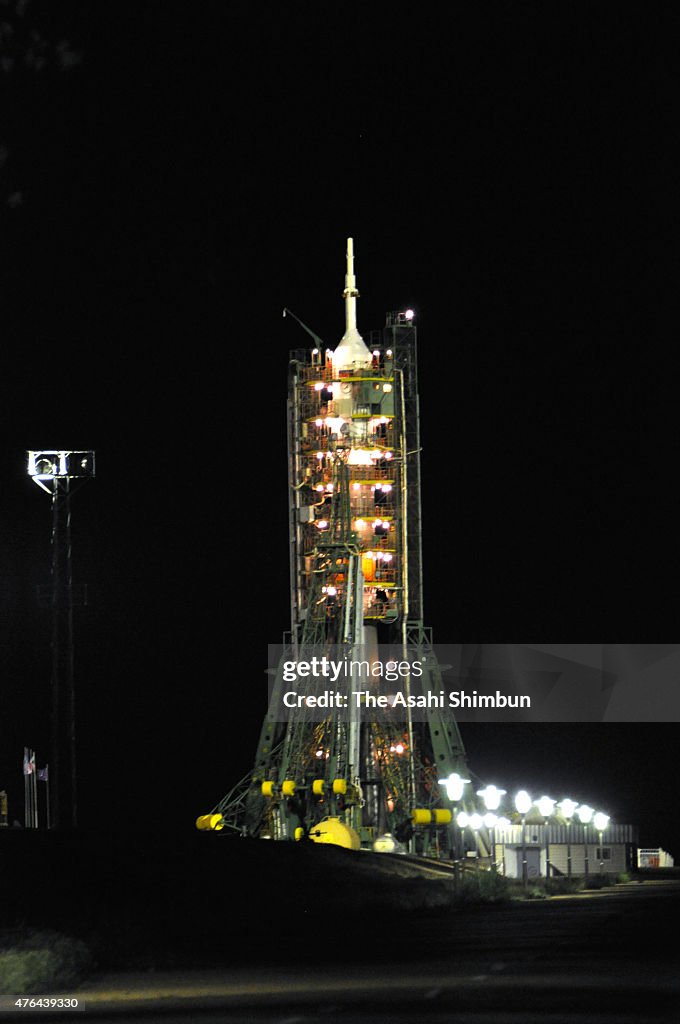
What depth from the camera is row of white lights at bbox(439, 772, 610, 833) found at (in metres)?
72.4

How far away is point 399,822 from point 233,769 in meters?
29.9

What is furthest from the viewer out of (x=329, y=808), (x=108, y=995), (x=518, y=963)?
(x=329, y=808)

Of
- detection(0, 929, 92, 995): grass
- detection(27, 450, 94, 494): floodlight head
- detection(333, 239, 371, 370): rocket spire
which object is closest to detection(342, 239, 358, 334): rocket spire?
detection(333, 239, 371, 370): rocket spire

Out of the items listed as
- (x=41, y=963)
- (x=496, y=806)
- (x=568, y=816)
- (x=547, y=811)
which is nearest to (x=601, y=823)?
(x=568, y=816)

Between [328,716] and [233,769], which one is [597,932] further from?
[233,769]

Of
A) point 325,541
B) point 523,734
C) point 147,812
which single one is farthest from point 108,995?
point 523,734

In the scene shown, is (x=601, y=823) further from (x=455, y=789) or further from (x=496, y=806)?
(x=455, y=789)

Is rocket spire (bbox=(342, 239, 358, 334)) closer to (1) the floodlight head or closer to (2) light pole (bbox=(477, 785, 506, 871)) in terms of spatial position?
(2) light pole (bbox=(477, 785, 506, 871))

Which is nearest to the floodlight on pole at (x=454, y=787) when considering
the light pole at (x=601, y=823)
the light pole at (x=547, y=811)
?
the light pole at (x=547, y=811)

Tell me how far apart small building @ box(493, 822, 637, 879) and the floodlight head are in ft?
88.7

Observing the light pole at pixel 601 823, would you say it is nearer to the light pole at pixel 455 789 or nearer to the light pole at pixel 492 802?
the light pole at pixel 492 802

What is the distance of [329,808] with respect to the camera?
74.3 meters

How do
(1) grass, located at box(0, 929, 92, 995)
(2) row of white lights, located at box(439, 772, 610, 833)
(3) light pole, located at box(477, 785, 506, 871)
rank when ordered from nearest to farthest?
(1) grass, located at box(0, 929, 92, 995)
(2) row of white lights, located at box(439, 772, 610, 833)
(3) light pole, located at box(477, 785, 506, 871)

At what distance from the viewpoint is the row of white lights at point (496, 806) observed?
238 ft
